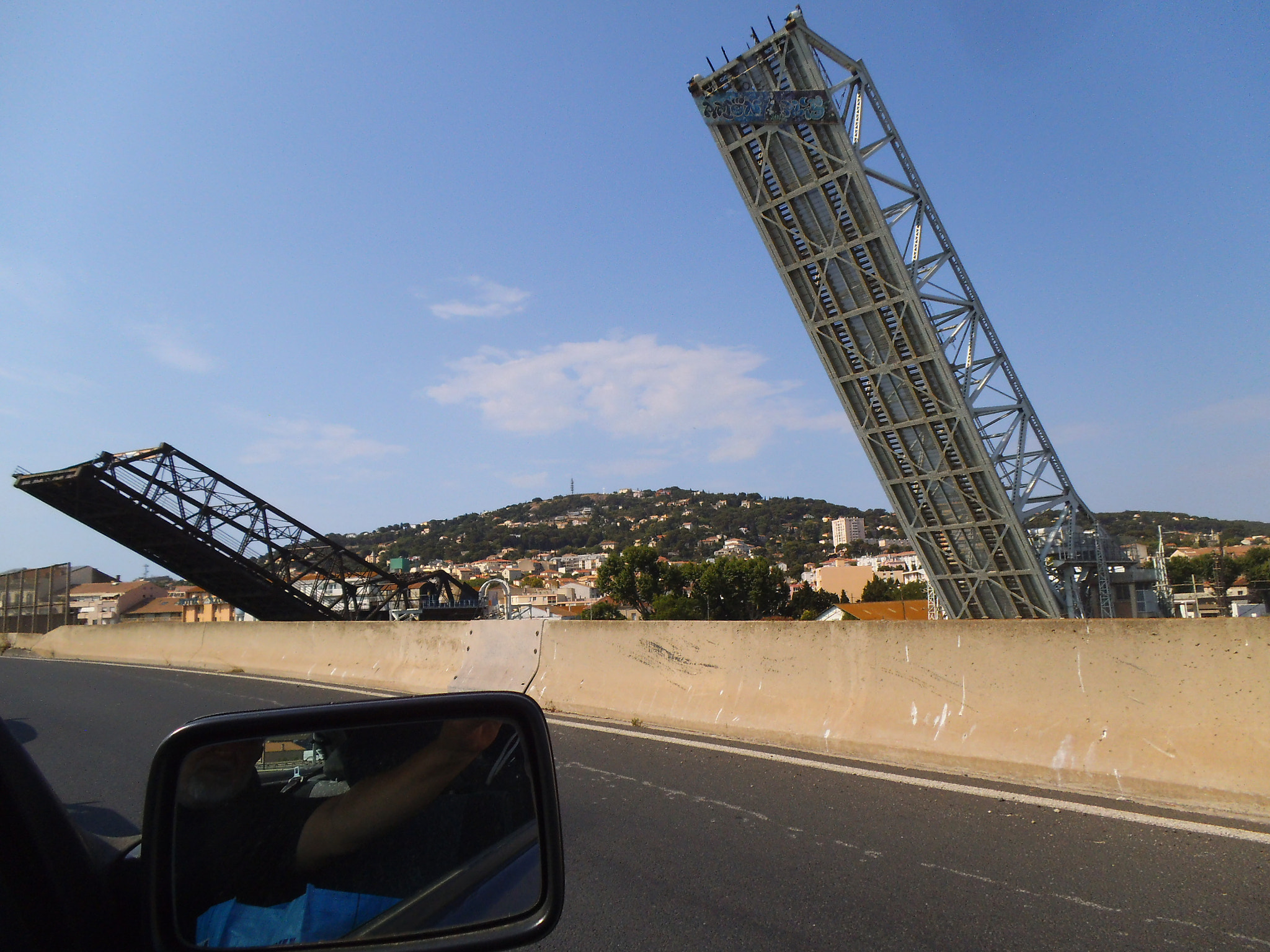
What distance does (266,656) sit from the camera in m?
15.3

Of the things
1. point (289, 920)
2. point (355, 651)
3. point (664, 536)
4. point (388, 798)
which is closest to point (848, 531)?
point (664, 536)

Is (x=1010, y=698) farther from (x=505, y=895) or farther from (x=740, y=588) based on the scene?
(x=740, y=588)

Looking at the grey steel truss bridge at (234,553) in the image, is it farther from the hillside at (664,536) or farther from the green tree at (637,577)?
the hillside at (664,536)

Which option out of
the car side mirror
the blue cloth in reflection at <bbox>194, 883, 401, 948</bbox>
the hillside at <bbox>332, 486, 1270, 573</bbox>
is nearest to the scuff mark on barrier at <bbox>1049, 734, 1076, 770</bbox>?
the car side mirror

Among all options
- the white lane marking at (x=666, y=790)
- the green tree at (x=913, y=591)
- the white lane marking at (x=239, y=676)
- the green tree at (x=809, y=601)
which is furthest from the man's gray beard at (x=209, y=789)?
the green tree at (x=809, y=601)

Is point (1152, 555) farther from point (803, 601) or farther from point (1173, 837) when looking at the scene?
point (803, 601)

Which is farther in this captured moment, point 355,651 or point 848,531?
point 848,531

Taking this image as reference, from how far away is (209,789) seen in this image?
163 cm

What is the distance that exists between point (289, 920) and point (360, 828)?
20 centimetres

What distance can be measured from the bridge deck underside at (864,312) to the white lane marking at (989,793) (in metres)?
11.0

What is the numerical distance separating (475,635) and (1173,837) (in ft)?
27.2

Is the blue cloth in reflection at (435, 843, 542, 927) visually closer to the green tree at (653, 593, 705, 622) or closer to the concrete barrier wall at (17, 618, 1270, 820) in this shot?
the concrete barrier wall at (17, 618, 1270, 820)

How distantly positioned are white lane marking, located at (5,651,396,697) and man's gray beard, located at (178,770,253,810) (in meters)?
7.10

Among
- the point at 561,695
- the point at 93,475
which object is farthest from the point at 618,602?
the point at 561,695
